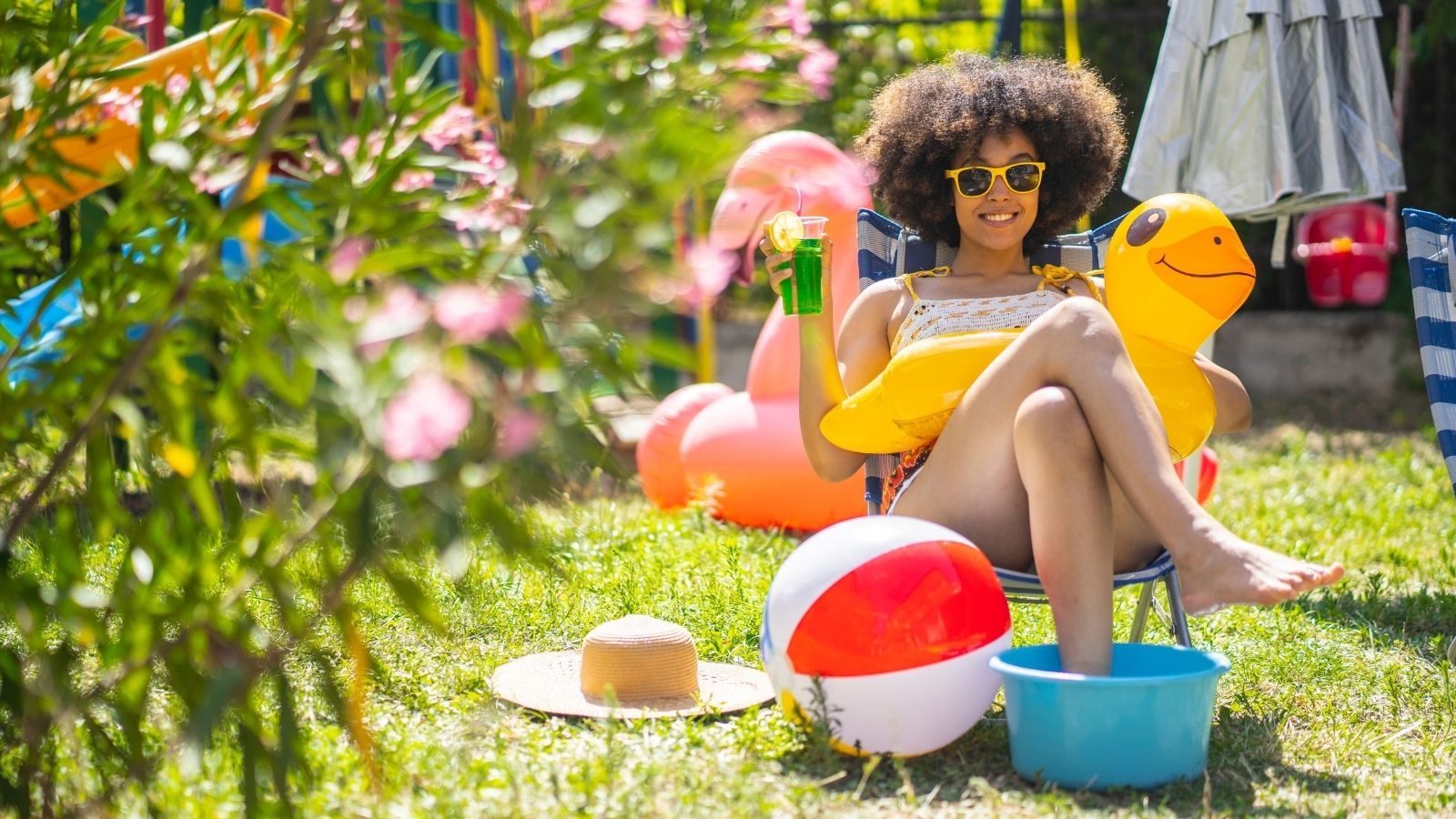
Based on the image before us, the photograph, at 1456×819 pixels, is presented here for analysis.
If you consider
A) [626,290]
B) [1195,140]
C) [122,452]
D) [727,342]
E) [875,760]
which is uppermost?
[626,290]

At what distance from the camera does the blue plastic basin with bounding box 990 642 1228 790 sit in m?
1.95

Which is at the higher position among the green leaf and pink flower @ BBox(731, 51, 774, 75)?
the green leaf

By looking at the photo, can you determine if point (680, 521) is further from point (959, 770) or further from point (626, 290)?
point (626, 290)

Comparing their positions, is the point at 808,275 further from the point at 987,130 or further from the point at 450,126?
the point at 450,126

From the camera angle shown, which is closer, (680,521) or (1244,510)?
(680,521)

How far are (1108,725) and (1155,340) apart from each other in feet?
2.37

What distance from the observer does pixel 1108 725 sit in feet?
6.46

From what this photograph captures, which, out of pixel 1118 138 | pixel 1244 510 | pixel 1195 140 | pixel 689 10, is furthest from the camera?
pixel 1244 510

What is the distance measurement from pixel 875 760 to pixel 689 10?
3.37 ft

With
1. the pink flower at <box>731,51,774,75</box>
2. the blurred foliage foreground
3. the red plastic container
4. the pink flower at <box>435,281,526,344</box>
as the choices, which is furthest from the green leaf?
the red plastic container

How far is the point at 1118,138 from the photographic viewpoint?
9.62 ft

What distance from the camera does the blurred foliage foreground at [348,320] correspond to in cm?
131

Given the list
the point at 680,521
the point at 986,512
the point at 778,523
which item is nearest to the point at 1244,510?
the point at 778,523

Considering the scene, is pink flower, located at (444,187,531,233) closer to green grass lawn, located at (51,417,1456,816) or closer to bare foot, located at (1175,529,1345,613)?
green grass lawn, located at (51,417,1456,816)
